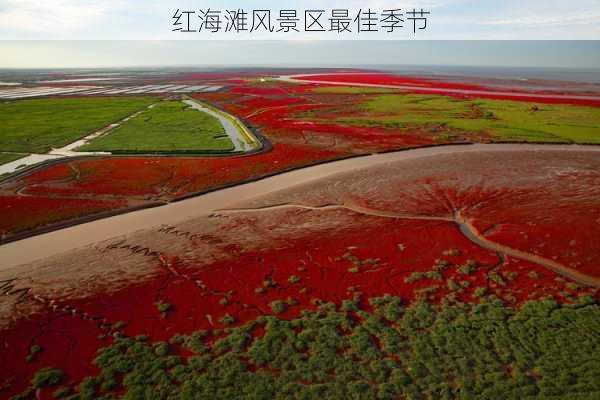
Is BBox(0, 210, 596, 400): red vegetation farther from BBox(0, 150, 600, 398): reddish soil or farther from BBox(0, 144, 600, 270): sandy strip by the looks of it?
BBox(0, 144, 600, 270): sandy strip

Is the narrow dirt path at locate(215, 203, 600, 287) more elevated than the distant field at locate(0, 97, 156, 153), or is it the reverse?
the distant field at locate(0, 97, 156, 153)

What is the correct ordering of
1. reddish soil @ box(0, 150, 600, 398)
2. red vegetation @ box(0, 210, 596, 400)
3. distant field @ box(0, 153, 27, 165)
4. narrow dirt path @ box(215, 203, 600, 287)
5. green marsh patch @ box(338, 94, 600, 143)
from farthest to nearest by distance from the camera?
green marsh patch @ box(338, 94, 600, 143), distant field @ box(0, 153, 27, 165), narrow dirt path @ box(215, 203, 600, 287), reddish soil @ box(0, 150, 600, 398), red vegetation @ box(0, 210, 596, 400)

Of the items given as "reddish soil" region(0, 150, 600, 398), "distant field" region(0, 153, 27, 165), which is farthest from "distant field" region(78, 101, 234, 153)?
"reddish soil" region(0, 150, 600, 398)

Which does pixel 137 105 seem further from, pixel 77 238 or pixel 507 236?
pixel 507 236

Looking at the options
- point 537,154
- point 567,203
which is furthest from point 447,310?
point 537,154

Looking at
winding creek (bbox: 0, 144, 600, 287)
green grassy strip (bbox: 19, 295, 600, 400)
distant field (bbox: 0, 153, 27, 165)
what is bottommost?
green grassy strip (bbox: 19, 295, 600, 400)

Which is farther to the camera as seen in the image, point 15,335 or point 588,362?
point 15,335

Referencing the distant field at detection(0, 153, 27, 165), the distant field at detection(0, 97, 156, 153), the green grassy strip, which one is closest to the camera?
the green grassy strip

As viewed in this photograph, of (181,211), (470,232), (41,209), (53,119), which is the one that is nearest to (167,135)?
(41,209)
